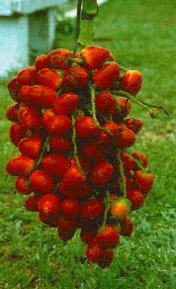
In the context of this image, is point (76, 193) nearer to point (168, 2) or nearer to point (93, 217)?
point (93, 217)

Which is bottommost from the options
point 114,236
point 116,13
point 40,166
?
point 116,13

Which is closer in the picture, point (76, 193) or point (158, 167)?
point (76, 193)

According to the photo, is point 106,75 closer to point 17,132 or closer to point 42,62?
point 42,62

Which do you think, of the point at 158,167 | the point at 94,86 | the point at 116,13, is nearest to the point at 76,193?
the point at 94,86

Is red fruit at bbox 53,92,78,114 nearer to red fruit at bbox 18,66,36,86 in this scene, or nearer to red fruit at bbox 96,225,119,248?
red fruit at bbox 18,66,36,86

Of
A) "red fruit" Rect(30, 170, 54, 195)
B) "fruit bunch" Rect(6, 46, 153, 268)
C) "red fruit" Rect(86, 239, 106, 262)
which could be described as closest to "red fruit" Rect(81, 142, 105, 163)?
"fruit bunch" Rect(6, 46, 153, 268)

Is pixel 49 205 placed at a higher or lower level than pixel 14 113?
lower

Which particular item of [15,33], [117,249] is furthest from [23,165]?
[15,33]
